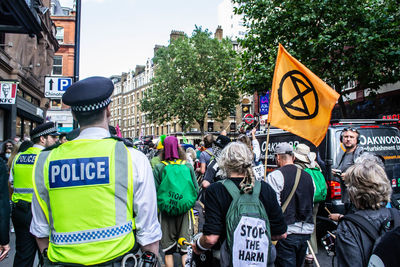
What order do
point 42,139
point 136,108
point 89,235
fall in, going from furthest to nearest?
point 136,108 → point 42,139 → point 89,235

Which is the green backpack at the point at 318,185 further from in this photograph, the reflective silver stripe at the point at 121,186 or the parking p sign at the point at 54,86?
the parking p sign at the point at 54,86

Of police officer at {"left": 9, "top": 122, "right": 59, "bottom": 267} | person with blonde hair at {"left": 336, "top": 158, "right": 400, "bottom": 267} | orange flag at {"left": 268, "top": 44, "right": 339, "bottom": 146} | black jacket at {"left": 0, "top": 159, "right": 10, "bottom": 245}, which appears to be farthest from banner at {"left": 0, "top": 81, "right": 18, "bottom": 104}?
person with blonde hair at {"left": 336, "top": 158, "right": 400, "bottom": 267}

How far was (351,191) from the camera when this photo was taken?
240cm

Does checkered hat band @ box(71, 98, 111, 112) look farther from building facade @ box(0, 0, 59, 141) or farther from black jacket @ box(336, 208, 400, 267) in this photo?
building facade @ box(0, 0, 59, 141)

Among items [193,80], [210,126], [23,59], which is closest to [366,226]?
[23,59]

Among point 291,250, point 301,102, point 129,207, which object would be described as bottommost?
point 291,250

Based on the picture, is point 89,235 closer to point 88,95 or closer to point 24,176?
point 88,95

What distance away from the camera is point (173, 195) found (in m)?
4.33

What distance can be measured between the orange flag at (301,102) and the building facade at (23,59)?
20.6 ft

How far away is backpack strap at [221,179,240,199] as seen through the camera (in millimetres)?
2578

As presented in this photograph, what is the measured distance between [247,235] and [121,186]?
1.06 m

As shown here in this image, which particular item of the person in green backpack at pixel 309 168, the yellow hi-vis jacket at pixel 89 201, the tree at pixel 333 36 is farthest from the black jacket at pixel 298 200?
the tree at pixel 333 36

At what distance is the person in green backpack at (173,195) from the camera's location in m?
4.34

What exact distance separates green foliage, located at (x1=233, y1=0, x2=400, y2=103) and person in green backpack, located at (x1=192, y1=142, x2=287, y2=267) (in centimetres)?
1087
